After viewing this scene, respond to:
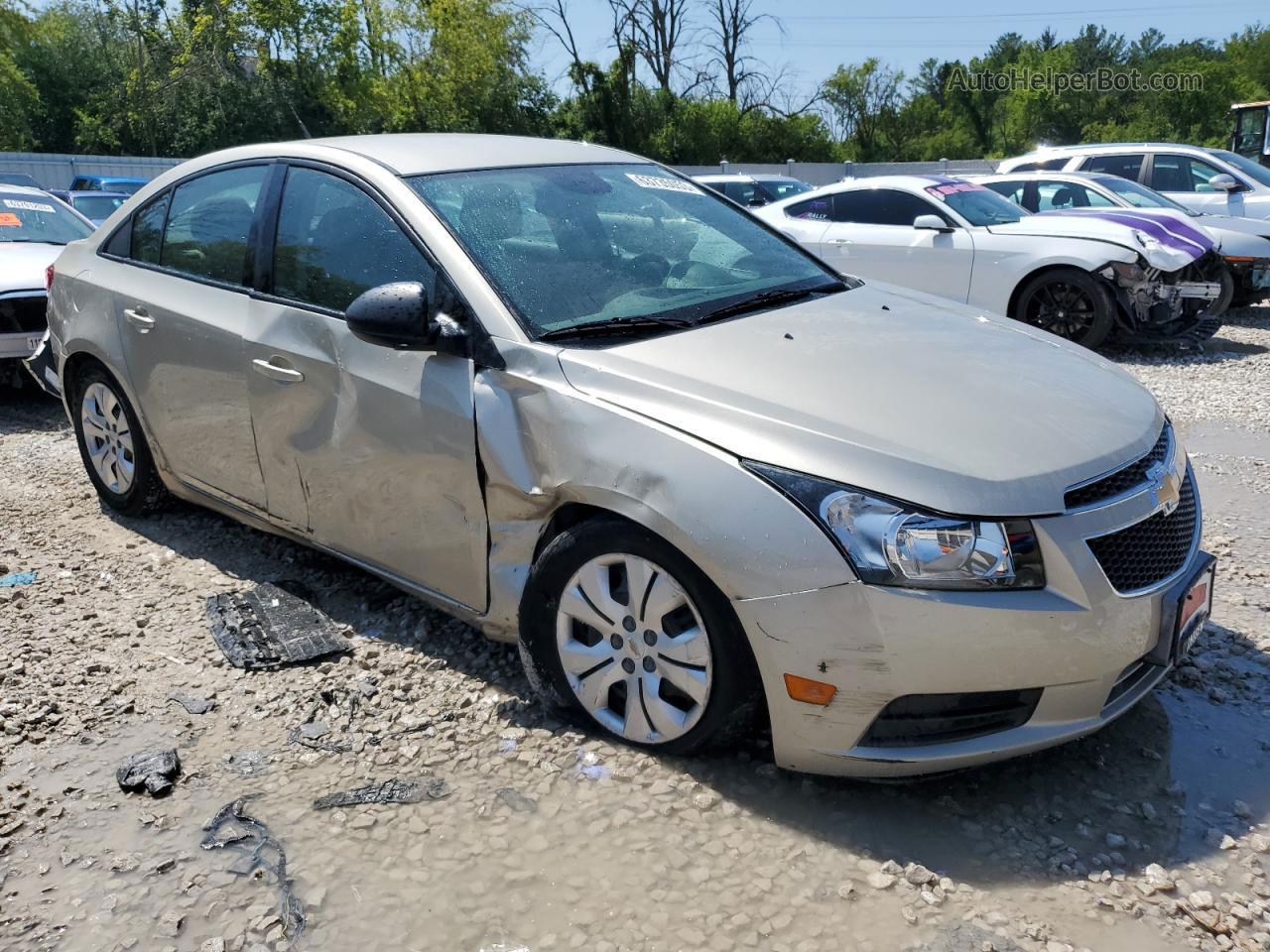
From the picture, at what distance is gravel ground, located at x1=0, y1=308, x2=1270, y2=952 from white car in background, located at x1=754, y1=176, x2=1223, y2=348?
5.51m

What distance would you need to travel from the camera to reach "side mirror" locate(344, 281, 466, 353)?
317 cm

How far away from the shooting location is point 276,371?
3799mm

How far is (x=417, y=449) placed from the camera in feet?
11.0

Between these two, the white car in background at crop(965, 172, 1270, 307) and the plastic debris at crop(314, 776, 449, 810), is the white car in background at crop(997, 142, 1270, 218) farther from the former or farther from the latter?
the plastic debris at crop(314, 776, 449, 810)

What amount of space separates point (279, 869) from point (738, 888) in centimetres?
112

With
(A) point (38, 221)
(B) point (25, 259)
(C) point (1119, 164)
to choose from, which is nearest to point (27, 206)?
(A) point (38, 221)

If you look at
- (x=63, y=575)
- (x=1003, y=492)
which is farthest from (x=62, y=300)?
(x=1003, y=492)

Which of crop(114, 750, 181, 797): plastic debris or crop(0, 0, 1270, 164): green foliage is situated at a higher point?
crop(0, 0, 1270, 164): green foliage

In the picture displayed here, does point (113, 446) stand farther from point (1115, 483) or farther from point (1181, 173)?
point (1181, 173)

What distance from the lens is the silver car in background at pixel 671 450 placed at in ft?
8.39

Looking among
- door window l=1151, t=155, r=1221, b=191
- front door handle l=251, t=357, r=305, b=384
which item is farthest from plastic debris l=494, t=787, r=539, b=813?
door window l=1151, t=155, r=1221, b=191

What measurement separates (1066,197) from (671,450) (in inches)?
397

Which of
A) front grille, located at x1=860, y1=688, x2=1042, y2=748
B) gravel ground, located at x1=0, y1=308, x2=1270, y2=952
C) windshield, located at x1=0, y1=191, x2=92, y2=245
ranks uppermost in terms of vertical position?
windshield, located at x1=0, y1=191, x2=92, y2=245

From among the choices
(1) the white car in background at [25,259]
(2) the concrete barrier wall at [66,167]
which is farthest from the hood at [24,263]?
(2) the concrete barrier wall at [66,167]
